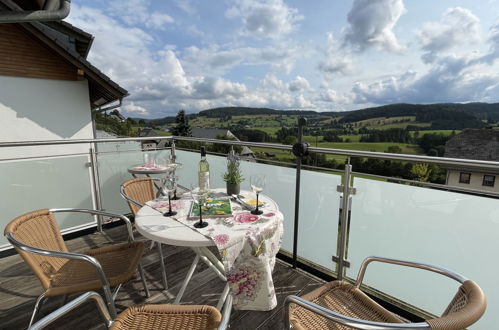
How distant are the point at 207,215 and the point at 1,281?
2.49 m

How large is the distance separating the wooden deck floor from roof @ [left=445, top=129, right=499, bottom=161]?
37820mm

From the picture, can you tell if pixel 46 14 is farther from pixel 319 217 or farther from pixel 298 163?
pixel 319 217

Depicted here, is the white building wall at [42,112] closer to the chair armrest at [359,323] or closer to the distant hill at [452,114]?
the chair armrest at [359,323]

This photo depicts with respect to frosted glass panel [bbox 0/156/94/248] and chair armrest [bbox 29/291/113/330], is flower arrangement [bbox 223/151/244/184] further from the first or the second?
frosted glass panel [bbox 0/156/94/248]

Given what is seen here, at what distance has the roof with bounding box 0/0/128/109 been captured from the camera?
20.3 ft

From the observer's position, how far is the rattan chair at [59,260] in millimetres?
1420

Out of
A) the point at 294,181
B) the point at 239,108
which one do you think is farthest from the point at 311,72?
the point at 294,181

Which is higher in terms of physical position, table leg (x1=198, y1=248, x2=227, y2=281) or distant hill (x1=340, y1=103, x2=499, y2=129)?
distant hill (x1=340, y1=103, x2=499, y2=129)

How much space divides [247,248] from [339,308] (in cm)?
61

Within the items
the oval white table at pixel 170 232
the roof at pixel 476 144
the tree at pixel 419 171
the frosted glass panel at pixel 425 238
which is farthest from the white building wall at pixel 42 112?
the roof at pixel 476 144

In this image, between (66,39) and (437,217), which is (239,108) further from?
(437,217)

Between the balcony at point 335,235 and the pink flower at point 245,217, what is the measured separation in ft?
3.02

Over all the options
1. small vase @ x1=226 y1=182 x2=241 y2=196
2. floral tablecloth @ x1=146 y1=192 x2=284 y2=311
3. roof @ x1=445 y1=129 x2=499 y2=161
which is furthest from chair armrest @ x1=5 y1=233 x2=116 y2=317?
roof @ x1=445 y1=129 x2=499 y2=161

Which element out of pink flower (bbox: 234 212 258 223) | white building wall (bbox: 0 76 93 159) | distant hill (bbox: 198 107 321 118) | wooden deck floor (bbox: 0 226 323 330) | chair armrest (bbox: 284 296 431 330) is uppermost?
distant hill (bbox: 198 107 321 118)
